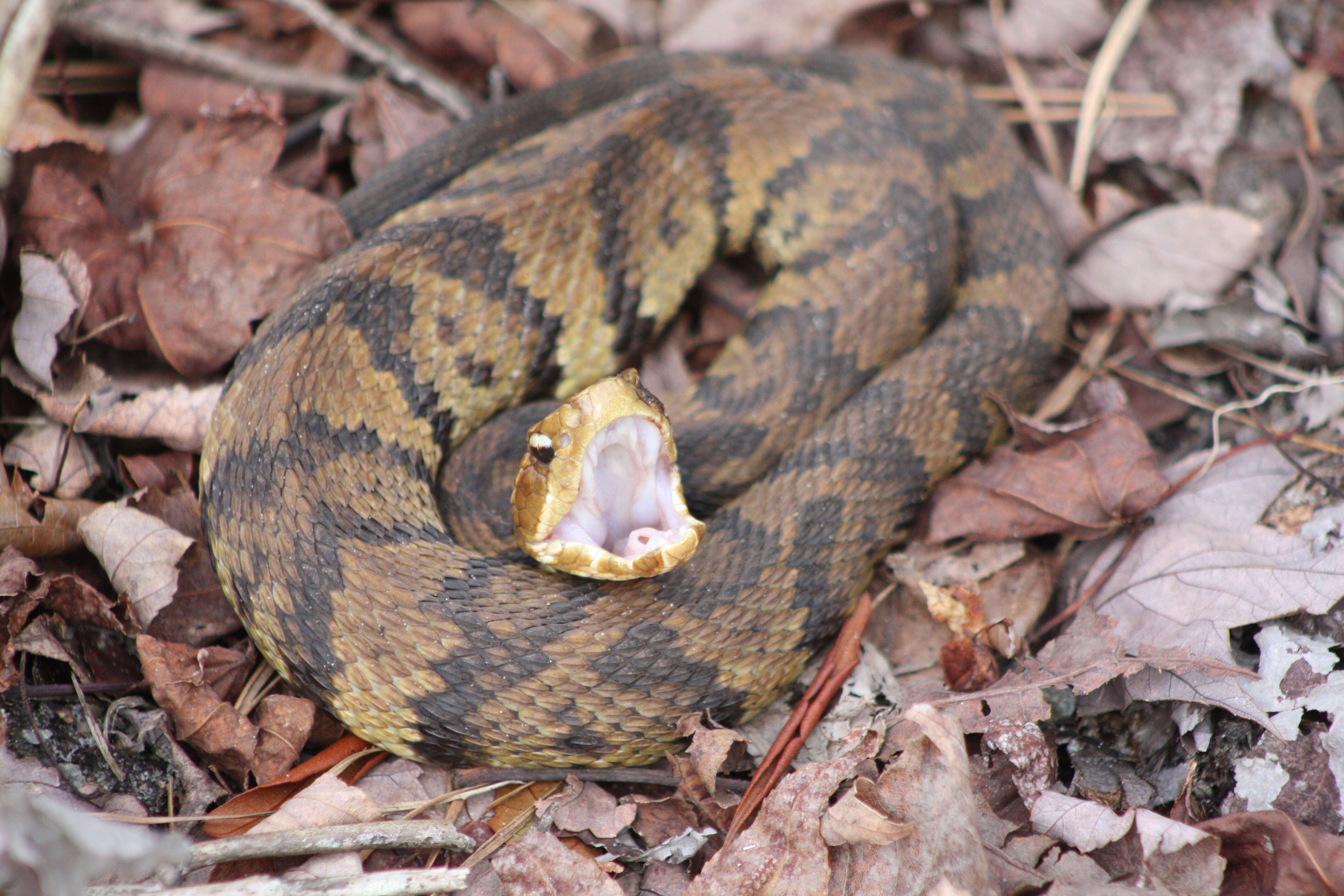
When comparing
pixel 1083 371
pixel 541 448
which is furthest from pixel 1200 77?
pixel 541 448

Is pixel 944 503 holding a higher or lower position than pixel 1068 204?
lower

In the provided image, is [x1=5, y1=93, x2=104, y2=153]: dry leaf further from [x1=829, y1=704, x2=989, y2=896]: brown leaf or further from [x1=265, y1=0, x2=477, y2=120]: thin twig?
[x1=829, y1=704, x2=989, y2=896]: brown leaf

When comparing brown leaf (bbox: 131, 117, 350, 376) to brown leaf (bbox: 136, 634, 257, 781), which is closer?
brown leaf (bbox: 136, 634, 257, 781)

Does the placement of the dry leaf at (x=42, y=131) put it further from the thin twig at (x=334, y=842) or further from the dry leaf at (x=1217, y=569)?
the dry leaf at (x=1217, y=569)

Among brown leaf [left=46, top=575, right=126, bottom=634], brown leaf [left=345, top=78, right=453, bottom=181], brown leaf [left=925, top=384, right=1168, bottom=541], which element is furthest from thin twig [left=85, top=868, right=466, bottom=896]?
brown leaf [left=345, top=78, right=453, bottom=181]

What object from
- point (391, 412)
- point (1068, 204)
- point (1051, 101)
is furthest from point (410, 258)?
point (1051, 101)

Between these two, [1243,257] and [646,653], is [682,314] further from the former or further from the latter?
[1243,257]
